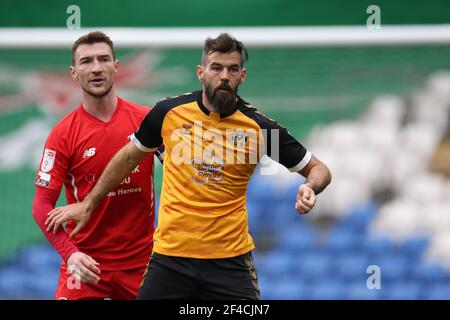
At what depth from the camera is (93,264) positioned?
470 centimetres

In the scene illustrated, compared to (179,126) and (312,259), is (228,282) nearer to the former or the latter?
(179,126)

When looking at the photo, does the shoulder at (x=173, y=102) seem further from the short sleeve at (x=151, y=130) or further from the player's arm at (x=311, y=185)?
the player's arm at (x=311, y=185)

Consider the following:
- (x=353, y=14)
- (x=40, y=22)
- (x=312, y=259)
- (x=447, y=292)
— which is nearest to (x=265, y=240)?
(x=312, y=259)

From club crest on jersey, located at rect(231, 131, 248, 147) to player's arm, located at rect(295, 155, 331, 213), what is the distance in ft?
1.25

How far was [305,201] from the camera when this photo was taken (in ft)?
14.3

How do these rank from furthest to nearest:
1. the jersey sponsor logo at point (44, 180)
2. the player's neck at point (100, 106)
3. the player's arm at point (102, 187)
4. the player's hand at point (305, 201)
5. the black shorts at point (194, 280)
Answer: the player's neck at point (100, 106)
the jersey sponsor logo at point (44, 180)
the player's arm at point (102, 187)
the black shorts at point (194, 280)
the player's hand at point (305, 201)

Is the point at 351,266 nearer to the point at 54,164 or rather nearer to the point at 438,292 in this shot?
the point at 438,292

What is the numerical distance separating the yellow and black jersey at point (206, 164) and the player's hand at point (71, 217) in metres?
0.47

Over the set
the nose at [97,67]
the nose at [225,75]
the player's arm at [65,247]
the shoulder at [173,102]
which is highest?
the nose at [97,67]

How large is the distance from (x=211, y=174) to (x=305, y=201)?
1.83 feet

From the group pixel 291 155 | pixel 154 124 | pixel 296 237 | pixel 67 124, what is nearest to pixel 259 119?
pixel 291 155

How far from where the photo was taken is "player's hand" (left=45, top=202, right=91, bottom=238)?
4855mm

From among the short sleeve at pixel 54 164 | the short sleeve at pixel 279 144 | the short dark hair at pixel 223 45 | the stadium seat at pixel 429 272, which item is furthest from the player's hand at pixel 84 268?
the stadium seat at pixel 429 272

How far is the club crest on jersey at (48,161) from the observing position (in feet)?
16.5
